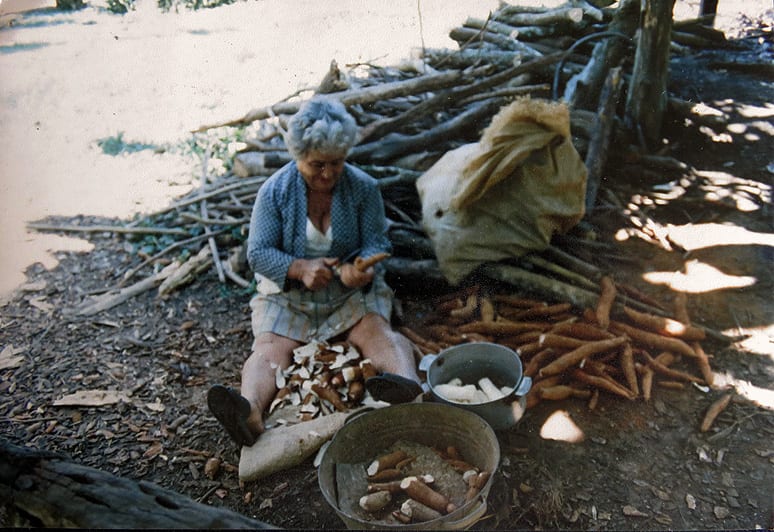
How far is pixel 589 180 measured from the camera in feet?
13.1

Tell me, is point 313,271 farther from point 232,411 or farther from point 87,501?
point 87,501

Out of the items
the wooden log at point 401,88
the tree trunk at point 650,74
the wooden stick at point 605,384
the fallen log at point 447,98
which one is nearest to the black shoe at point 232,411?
the wooden stick at point 605,384

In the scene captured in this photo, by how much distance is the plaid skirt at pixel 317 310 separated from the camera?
9.64 ft

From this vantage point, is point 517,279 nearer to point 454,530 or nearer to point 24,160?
point 454,530

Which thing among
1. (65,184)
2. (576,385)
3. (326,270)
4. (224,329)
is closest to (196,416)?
(224,329)

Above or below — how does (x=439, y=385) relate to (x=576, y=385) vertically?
above

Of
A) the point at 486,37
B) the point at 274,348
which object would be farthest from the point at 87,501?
the point at 486,37

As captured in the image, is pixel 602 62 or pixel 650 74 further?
pixel 602 62

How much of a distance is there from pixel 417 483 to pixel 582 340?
131cm

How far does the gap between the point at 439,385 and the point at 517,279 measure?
1.01m

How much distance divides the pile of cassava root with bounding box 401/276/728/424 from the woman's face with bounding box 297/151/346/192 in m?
1.01

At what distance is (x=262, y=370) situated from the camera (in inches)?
107

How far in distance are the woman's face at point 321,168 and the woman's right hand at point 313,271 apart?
377mm

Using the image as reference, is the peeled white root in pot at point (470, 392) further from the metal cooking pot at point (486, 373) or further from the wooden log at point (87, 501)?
the wooden log at point (87, 501)
